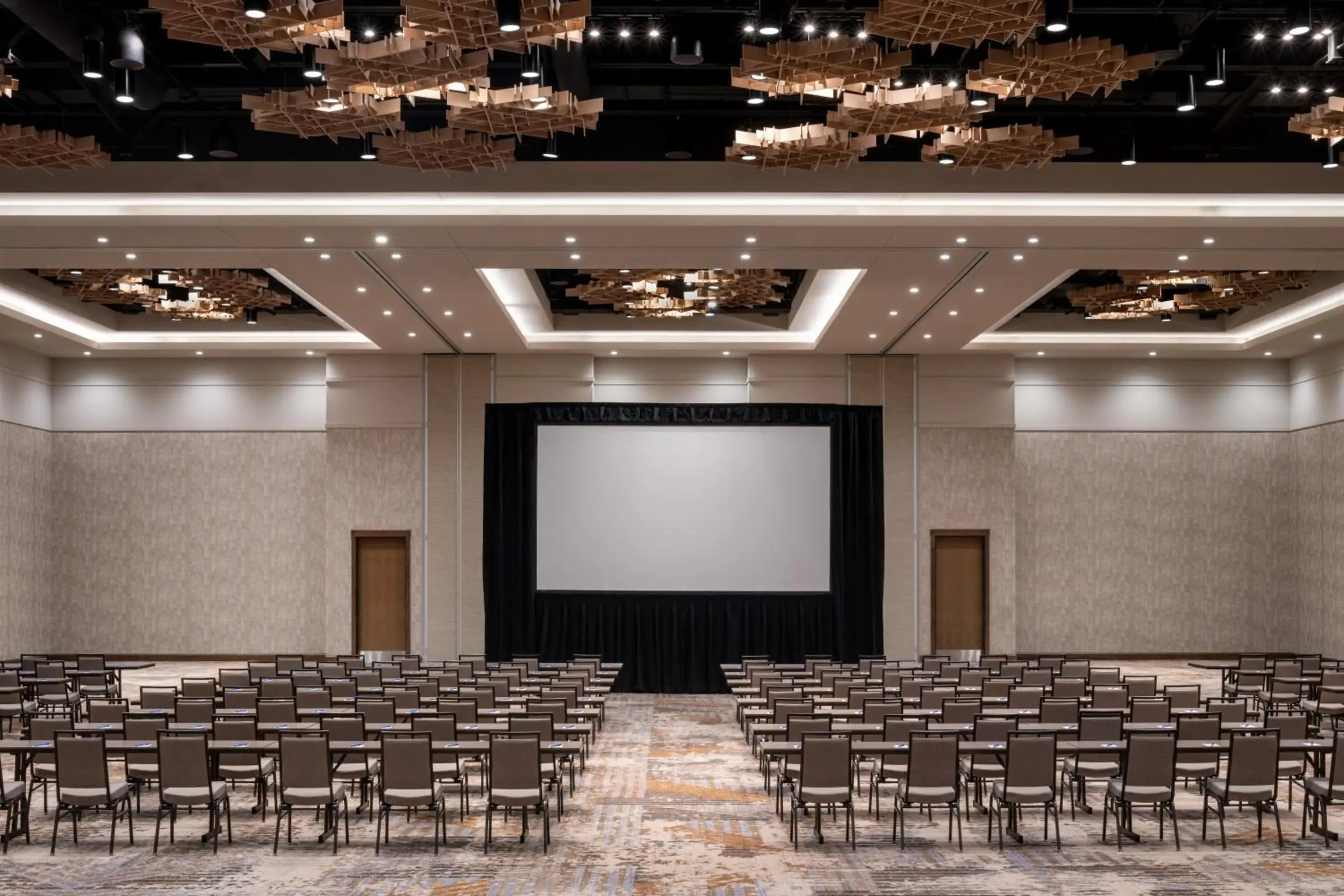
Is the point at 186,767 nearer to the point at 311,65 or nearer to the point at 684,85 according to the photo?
the point at 311,65

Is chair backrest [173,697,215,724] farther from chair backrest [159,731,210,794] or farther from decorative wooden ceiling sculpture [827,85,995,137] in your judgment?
decorative wooden ceiling sculpture [827,85,995,137]

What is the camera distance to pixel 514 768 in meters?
9.63

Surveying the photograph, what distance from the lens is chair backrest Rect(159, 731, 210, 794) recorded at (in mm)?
9602

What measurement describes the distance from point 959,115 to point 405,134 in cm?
455

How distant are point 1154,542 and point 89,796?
2001cm

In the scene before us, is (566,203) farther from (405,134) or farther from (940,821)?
(940,821)

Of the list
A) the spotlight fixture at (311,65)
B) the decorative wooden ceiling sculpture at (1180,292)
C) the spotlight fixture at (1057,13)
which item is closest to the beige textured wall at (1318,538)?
the decorative wooden ceiling sculpture at (1180,292)

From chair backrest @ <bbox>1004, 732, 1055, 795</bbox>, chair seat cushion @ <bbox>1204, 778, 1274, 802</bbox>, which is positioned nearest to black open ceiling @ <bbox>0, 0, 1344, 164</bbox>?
chair backrest @ <bbox>1004, 732, 1055, 795</bbox>

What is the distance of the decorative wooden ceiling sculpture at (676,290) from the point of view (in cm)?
1800

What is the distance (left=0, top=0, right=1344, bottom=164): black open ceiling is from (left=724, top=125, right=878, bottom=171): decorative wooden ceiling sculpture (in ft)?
2.74

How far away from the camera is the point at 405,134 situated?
10.7m

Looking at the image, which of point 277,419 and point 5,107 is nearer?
point 5,107

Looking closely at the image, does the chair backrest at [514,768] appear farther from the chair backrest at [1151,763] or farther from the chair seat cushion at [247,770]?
the chair backrest at [1151,763]

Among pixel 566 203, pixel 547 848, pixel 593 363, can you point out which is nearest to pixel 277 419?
pixel 593 363
